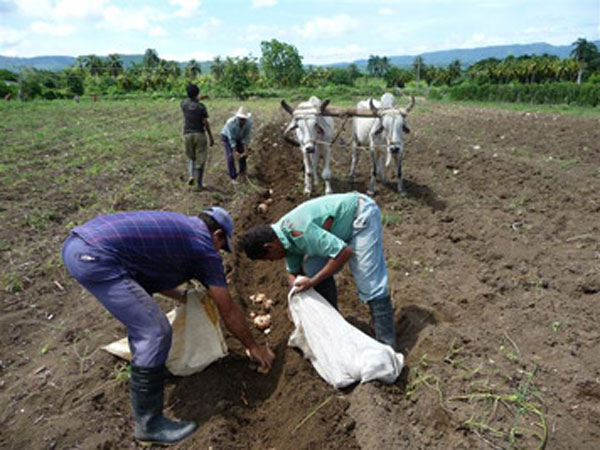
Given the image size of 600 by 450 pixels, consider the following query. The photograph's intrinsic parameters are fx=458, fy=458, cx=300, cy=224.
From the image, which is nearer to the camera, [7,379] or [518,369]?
[518,369]

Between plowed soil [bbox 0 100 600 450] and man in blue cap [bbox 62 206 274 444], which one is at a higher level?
man in blue cap [bbox 62 206 274 444]

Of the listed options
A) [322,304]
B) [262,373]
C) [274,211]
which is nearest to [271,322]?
[262,373]

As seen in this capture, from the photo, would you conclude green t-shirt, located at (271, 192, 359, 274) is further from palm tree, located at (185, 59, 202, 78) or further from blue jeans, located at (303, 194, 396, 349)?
palm tree, located at (185, 59, 202, 78)

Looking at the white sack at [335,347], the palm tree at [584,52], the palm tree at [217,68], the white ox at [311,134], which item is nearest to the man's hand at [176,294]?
the white sack at [335,347]

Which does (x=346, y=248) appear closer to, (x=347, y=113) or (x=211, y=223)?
(x=211, y=223)

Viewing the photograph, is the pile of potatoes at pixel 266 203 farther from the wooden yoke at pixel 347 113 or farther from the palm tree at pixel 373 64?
the palm tree at pixel 373 64

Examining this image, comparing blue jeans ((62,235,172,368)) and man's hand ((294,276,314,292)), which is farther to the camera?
man's hand ((294,276,314,292))

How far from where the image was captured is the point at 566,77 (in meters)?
61.0

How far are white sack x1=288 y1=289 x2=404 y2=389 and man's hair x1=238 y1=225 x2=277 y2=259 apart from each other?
554 millimetres

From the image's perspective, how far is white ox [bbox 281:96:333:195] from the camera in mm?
Answer: 8977

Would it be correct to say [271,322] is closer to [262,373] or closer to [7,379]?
[262,373]

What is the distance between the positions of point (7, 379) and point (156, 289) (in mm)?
1737

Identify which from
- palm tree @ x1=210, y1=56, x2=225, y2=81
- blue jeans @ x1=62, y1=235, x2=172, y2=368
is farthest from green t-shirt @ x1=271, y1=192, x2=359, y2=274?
palm tree @ x1=210, y1=56, x2=225, y2=81

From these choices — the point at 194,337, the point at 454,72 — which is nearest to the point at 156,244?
the point at 194,337
